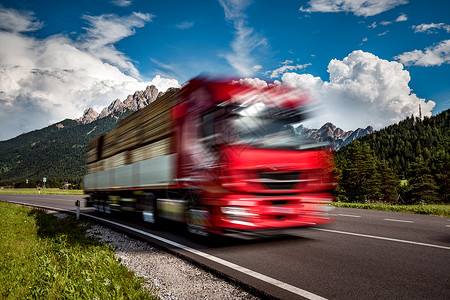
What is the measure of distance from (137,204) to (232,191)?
15.9 ft

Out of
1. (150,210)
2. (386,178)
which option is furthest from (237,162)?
(386,178)

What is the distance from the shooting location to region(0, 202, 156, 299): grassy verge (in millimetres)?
3705

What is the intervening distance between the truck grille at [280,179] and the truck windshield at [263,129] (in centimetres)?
49

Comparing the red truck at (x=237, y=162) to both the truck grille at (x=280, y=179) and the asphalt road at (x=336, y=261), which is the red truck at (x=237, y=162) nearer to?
the truck grille at (x=280, y=179)

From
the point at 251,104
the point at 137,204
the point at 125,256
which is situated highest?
the point at 251,104

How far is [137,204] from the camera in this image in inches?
359

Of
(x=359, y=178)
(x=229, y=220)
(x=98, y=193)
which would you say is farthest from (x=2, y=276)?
(x=359, y=178)

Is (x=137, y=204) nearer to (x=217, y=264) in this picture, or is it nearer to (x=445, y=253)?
(x=217, y=264)

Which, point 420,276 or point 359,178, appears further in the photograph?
point 359,178

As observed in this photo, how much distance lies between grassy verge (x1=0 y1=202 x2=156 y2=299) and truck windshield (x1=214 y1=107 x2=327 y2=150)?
269cm

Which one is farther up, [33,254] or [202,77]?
[202,77]

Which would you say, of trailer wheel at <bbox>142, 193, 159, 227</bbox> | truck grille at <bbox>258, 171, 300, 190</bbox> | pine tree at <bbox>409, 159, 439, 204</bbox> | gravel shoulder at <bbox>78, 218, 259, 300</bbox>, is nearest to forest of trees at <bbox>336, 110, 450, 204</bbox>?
pine tree at <bbox>409, 159, 439, 204</bbox>

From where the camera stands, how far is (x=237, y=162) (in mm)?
5199

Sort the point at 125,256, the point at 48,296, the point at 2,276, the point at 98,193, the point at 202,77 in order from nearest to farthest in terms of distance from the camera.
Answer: the point at 48,296 → the point at 2,276 → the point at 125,256 → the point at 202,77 → the point at 98,193
